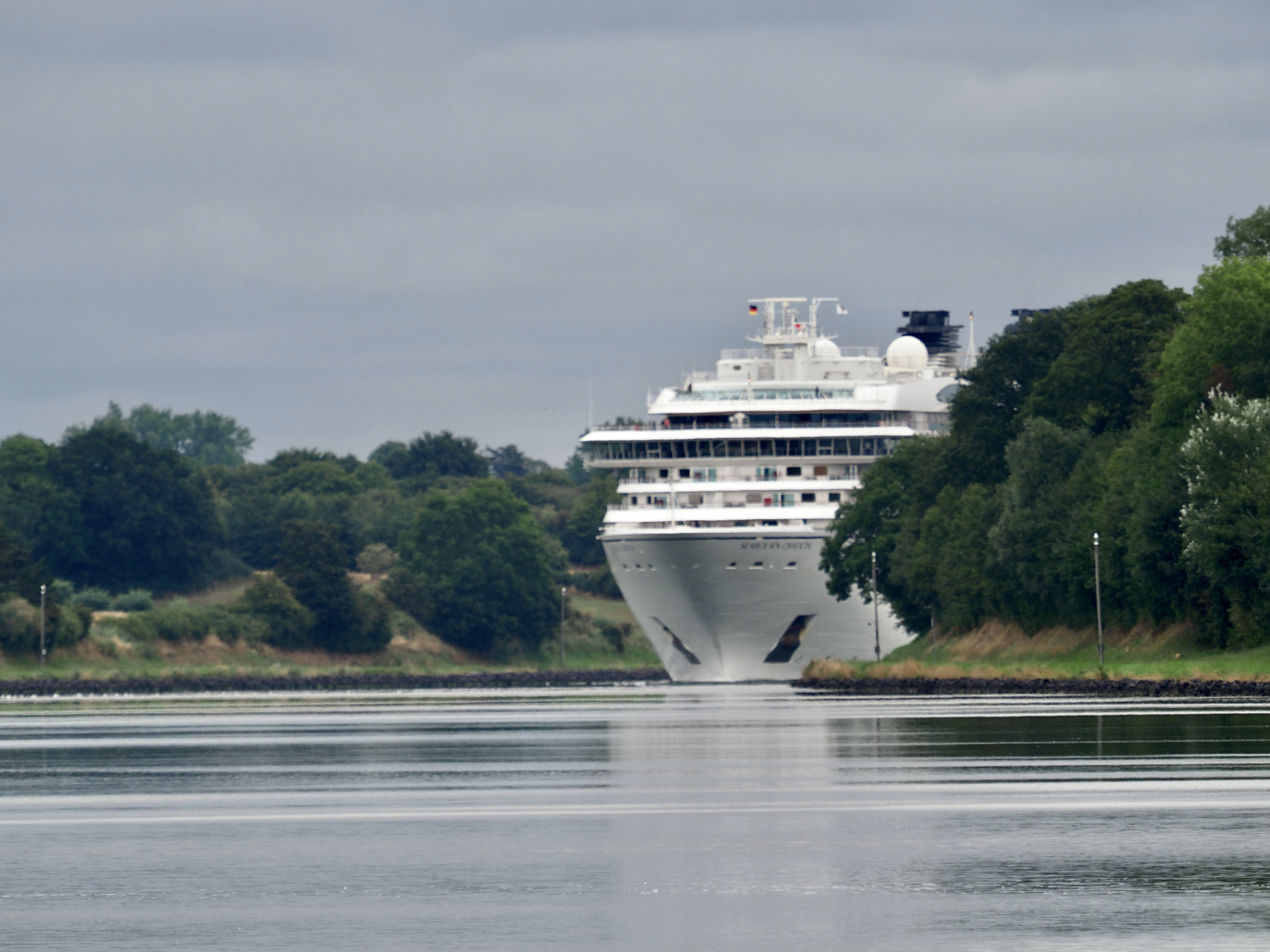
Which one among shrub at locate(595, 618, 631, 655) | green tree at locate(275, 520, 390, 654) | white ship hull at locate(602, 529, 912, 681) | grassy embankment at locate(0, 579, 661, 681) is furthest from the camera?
shrub at locate(595, 618, 631, 655)

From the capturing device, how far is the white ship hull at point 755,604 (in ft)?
379

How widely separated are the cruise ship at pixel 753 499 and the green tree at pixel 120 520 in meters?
78.8

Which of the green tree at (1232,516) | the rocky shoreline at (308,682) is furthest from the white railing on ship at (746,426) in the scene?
the green tree at (1232,516)

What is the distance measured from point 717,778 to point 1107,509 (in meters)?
49.8

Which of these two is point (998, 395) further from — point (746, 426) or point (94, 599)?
point (94, 599)

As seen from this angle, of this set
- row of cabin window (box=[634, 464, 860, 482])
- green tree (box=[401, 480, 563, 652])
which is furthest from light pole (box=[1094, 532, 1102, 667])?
green tree (box=[401, 480, 563, 652])

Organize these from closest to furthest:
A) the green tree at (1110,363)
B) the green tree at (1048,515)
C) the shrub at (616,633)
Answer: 1. the green tree at (1048,515)
2. the green tree at (1110,363)
3. the shrub at (616,633)

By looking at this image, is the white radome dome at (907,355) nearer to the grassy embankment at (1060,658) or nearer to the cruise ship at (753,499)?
the cruise ship at (753,499)

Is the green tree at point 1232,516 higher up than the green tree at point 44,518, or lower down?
lower down

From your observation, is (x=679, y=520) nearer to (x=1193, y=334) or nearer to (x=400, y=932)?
(x=1193, y=334)

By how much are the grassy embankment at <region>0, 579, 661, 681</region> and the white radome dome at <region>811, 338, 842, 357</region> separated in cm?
4595

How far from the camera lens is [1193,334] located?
81.2m

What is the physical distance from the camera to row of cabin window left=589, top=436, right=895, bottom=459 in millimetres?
121312

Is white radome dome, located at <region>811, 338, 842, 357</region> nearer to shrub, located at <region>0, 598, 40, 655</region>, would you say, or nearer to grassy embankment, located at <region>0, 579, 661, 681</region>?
grassy embankment, located at <region>0, 579, 661, 681</region>
